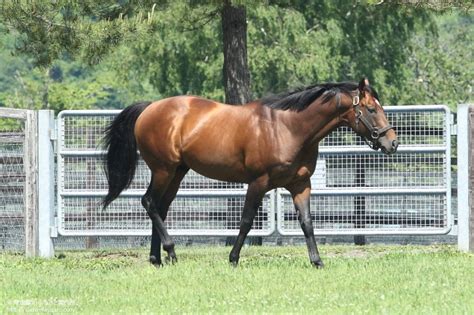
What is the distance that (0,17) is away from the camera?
15.7m

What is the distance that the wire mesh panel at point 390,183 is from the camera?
1529cm

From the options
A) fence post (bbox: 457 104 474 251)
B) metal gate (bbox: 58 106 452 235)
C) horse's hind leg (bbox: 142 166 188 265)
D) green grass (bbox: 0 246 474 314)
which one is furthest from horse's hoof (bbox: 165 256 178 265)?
fence post (bbox: 457 104 474 251)

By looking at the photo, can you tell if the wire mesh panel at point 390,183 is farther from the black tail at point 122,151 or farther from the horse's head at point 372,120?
the horse's head at point 372,120

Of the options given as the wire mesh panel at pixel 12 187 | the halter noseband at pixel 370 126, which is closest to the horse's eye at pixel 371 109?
the halter noseband at pixel 370 126

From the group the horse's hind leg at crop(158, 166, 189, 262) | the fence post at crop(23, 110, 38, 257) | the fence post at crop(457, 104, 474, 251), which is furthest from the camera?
the fence post at crop(23, 110, 38, 257)

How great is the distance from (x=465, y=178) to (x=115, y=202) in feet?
15.6

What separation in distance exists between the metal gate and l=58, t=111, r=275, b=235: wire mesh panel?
0.04 feet

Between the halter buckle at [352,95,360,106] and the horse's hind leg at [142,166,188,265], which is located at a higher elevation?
the halter buckle at [352,95,360,106]

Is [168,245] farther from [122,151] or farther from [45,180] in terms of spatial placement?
[45,180]

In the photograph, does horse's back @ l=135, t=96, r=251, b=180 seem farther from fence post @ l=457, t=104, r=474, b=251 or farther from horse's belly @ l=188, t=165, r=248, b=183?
fence post @ l=457, t=104, r=474, b=251

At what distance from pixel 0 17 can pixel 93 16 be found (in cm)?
215

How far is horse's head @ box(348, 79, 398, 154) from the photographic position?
1263cm

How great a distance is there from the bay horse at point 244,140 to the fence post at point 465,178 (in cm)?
236

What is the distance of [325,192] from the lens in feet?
50.9
